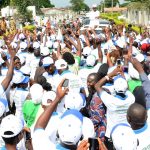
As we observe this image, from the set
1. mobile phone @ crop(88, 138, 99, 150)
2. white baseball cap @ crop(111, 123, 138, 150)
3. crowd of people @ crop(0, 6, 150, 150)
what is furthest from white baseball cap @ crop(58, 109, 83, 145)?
white baseball cap @ crop(111, 123, 138, 150)

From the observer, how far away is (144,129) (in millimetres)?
4406

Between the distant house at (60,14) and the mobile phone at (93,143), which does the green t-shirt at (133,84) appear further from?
the distant house at (60,14)

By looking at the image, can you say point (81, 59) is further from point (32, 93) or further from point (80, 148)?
point (80, 148)

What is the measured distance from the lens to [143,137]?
4.33 metres

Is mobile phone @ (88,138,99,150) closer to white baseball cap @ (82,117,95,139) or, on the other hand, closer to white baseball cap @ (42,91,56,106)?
white baseball cap @ (82,117,95,139)

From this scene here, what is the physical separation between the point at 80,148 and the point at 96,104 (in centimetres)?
247

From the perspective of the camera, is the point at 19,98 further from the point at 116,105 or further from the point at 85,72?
the point at 116,105

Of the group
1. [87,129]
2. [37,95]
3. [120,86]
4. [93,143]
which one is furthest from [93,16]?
[93,143]

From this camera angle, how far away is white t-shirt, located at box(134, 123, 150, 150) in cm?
426

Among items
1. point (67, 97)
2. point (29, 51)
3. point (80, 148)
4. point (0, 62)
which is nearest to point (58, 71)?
point (0, 62)

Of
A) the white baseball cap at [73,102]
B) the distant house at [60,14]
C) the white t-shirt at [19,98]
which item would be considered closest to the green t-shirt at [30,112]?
the white t-shirt at [19,98]

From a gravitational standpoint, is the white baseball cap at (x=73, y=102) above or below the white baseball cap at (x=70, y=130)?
below

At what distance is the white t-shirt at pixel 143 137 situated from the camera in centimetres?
426

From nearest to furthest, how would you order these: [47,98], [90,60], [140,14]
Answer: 1. [47,98]
2. [90,60]
3. [140,14]
